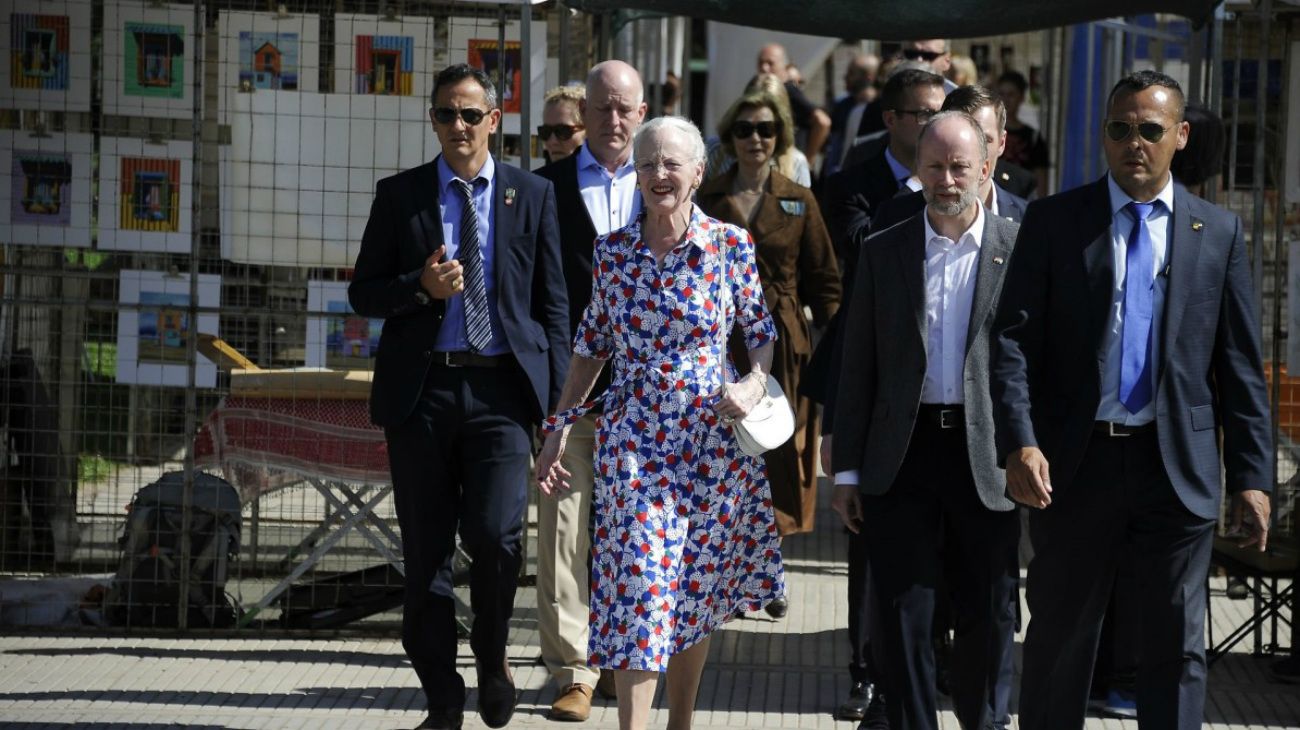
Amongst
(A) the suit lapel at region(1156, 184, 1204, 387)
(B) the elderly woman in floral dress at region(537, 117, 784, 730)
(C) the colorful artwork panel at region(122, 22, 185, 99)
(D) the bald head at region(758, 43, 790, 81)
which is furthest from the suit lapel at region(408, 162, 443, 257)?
(D) the bald head at region(758, 43, 790, 81)

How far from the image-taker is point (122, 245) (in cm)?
810

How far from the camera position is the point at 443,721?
6.55 m

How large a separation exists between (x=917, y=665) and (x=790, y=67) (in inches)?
429

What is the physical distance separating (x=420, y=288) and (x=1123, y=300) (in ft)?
7.56

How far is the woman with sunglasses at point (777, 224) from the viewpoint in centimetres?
852

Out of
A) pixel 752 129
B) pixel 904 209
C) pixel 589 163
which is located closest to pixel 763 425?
pixel 904 209

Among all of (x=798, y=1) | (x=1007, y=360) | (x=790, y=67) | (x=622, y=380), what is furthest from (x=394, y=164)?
(x=790, y=67)

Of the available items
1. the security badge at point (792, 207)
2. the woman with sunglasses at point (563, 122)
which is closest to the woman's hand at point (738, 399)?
the woman with sunglasses at point (563, 122)

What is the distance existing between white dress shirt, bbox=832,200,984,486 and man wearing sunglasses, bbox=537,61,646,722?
5.44ft

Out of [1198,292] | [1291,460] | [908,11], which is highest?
[908,11]

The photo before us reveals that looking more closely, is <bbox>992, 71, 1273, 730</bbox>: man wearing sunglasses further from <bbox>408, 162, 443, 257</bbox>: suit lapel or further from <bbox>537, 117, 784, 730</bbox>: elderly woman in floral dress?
<bbox>408, 162, 443, 257</bbox>: suit lapel

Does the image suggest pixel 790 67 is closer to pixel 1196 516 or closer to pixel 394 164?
pixel 394 164

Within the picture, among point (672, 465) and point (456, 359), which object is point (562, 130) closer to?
point (456, 359)

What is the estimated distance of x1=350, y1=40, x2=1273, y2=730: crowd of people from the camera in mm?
5430
